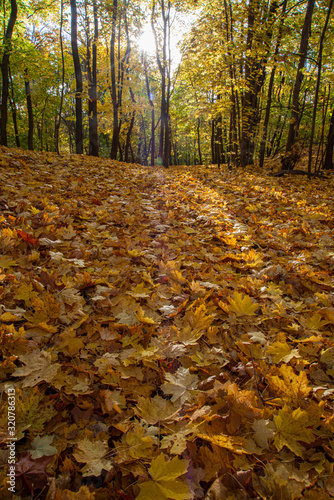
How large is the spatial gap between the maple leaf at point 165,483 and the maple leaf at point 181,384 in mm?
298

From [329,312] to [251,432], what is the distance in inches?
44.6

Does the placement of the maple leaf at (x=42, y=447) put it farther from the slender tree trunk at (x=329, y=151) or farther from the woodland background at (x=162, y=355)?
the slender tree trunk at (x=329, y=151)

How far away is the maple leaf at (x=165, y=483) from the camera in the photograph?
0.80 metres

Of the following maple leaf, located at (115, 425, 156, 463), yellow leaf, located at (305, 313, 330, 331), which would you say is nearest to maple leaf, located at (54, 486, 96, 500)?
maple leaf, located at (115, 425, 156, 463)

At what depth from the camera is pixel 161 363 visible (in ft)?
4.41

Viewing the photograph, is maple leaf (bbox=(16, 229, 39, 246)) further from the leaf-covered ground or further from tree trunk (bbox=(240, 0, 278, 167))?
tree trunk (bbox=(240, 0, 278, 167))

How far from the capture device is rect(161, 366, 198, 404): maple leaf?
3.88 feet

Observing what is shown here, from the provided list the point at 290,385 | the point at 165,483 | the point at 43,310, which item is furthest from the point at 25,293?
the point at 290,385

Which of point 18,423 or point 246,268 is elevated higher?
point 246,268

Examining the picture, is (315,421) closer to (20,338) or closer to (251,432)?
(251,432)

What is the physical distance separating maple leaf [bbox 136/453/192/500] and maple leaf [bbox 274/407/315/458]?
38cm

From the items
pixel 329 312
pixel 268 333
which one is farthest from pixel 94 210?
pixel 329 312

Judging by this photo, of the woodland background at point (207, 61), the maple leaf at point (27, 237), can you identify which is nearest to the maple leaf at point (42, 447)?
the maple leaf at point (27, 237)

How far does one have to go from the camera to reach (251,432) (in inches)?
39.4
